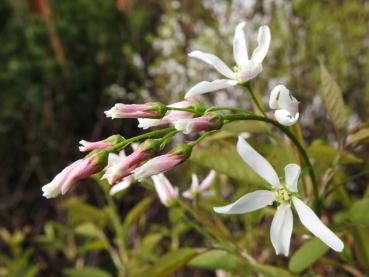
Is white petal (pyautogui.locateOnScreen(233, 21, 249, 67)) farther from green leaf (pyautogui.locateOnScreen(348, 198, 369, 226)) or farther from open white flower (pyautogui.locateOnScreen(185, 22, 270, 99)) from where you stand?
green leaf (pyautogui.locateOnScreen(348, 198, 369, 226))

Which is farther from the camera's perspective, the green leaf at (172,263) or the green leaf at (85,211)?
the green leaf at (85,211)

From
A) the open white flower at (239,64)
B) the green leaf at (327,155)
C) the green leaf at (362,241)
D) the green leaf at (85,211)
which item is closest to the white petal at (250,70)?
the open white flower at (239,64)

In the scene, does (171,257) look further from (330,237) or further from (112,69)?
(112,69)

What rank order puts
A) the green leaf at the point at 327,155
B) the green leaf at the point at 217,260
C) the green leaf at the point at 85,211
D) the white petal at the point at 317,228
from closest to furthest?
1. the white petal at the point at 317,228
2. the green leaf at the point at 327,155
3. the green leaf at the point at 217,260
4. the green leaf at the point at 85,211

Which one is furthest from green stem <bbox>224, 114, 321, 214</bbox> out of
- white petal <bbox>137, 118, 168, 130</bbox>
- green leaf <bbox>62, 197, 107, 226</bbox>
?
green leaf <bbox>62, 197, 107, 226</bbox>

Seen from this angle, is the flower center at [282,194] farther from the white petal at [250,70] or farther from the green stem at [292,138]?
the white petal at [250,70]

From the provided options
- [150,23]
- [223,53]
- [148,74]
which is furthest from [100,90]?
[223,53]
